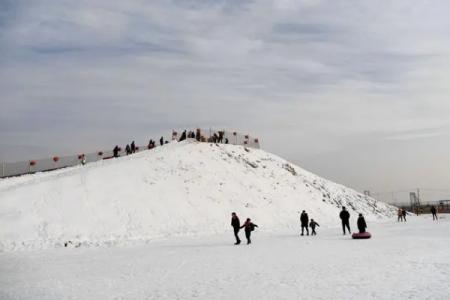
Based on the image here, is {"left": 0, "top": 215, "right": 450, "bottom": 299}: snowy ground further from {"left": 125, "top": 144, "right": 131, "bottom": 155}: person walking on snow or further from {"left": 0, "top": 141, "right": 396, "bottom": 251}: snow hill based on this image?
{"left": 125, "top": 144, "right": 131, "bottom": 155}: person walking on snow

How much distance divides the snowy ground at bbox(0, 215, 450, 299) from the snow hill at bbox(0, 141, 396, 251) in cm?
517

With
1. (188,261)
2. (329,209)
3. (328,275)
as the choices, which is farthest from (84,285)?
(329,209)

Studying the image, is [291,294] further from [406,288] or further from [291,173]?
[291,173]

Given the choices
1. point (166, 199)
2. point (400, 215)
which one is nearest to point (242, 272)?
point (166, 199)

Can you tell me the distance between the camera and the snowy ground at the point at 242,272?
10.8 m

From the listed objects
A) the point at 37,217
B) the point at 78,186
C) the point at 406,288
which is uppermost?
the point at 78,186

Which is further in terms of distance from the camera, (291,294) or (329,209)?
(329,209)

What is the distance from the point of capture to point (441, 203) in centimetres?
7888

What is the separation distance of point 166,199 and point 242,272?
66.7 feet

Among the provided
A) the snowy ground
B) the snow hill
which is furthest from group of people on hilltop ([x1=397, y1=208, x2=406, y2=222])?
the snowy ground

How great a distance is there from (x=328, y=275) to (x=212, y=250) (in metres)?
8.55

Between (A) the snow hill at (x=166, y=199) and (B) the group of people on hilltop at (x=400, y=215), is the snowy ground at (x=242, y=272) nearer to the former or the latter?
(A) the snow hill at (x=166, y=199)

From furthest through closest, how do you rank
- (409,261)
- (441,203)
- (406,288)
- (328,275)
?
(441,203) → (409,261) → (328,275) → (406,288)

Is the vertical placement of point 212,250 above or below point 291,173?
below
